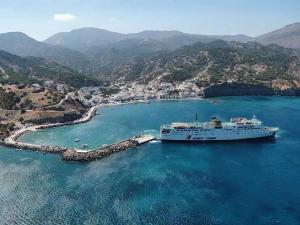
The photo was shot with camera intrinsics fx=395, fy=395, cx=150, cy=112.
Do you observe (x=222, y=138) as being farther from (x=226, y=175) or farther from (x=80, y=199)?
(x=80, y=199)

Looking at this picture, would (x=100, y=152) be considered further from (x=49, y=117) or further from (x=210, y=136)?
(x=49, y=117)

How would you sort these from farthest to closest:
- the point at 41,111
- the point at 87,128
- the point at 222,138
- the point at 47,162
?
1. the point at 41,111
2. the point at 87,128
3. the point at 222,138
4. the point at 47,162

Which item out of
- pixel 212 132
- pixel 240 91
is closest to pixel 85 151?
pixel 212 132

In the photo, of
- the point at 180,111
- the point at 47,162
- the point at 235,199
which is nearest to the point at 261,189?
the point at 235,199

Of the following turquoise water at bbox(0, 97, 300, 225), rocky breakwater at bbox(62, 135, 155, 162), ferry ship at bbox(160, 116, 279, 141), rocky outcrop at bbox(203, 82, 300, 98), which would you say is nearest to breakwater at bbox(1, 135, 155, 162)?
rocky breakwater at bbox(62, 135, 155, 162)

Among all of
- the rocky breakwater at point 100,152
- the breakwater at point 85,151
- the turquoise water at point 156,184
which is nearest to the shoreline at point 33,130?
the breakwater at point 85,151

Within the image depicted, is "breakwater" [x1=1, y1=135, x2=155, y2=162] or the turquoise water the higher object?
"breakwater" [x1=1, y1=135, x2=155, y2=162]

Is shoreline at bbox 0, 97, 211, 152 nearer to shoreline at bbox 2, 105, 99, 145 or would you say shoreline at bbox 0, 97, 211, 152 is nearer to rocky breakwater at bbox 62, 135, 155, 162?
shoreline at bbox 2, 105, 99, 145
